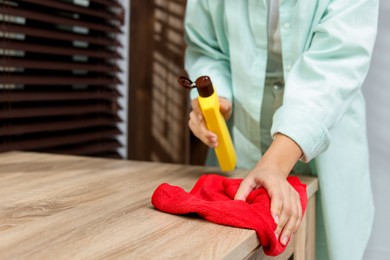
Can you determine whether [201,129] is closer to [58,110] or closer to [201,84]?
[201,84]

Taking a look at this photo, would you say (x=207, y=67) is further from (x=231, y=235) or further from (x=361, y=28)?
(x=231, y=235)

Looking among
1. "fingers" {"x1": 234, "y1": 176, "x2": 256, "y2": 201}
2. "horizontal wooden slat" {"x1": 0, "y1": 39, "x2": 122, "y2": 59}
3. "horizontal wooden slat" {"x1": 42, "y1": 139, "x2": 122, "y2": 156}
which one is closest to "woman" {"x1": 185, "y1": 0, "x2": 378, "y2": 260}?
"fingers" {"x1": 234, "y1": 176, "x2": 256, "y2": 201}

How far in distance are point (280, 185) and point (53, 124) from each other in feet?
3.68

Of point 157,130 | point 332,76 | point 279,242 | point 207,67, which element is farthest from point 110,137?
point 279,242

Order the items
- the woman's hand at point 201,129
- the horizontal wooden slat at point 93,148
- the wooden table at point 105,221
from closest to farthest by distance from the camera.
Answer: the wooden table at point 105,221 < the woman's hand at point 201,129 < the horizontal wooden slat at point 93,148

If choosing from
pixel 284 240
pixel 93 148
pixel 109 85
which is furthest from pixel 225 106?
pixel 109 85

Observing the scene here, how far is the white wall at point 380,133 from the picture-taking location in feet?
5.22

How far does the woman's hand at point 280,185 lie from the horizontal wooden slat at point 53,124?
3.12ft

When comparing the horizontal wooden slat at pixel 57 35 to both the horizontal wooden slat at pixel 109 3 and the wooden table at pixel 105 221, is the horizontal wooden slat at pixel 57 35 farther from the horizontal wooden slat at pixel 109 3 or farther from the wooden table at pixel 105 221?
the wooden table at pixel 105 221

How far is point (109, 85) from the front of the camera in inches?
84.3

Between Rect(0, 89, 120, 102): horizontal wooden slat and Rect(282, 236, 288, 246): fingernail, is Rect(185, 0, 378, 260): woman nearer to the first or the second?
Rect(282, 236, 288, 246): fingernail

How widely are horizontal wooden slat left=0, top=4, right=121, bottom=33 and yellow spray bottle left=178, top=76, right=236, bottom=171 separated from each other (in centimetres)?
81

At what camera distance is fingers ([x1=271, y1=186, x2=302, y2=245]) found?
805 millimetres

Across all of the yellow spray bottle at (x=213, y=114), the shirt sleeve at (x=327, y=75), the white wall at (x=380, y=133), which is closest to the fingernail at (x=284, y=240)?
the shirt sleeve at (x=327, y=75)
